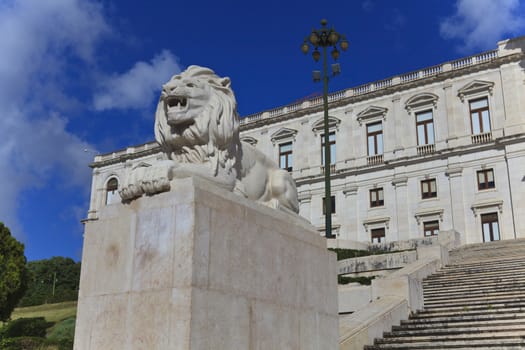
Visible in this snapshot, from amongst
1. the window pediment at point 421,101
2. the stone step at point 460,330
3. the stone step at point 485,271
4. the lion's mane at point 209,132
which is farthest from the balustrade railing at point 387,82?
the lion's mane at point 209,132

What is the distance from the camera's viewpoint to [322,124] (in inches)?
1724

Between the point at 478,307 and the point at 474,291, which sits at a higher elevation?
the point at 474,291

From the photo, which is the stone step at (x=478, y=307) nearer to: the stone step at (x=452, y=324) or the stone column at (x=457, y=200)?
the stone step at (x=452, y=324)

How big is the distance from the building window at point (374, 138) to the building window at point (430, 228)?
6650 mm

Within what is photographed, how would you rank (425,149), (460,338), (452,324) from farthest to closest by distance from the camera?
(425,149) → (452,324) → (460,338)

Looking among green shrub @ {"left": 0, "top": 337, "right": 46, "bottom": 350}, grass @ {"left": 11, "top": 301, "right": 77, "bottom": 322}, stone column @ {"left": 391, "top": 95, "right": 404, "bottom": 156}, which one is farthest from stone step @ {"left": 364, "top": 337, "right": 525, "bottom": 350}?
stone column @ {"left": 391, "top": 95, "right": 404, "bottom": 156}

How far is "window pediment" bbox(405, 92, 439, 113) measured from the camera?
39.4 metres

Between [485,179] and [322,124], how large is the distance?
43.6 feet

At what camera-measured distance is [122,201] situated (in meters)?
5.54

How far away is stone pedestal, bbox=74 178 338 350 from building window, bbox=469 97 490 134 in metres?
34.4

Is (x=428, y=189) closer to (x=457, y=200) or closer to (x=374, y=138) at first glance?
(x=457, y=200)

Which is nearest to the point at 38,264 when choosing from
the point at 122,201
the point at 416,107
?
the point at 416,107

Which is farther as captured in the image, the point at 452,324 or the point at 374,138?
the point at 374,138

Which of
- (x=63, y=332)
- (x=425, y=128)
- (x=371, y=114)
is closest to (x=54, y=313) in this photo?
(x=63, y=332)
